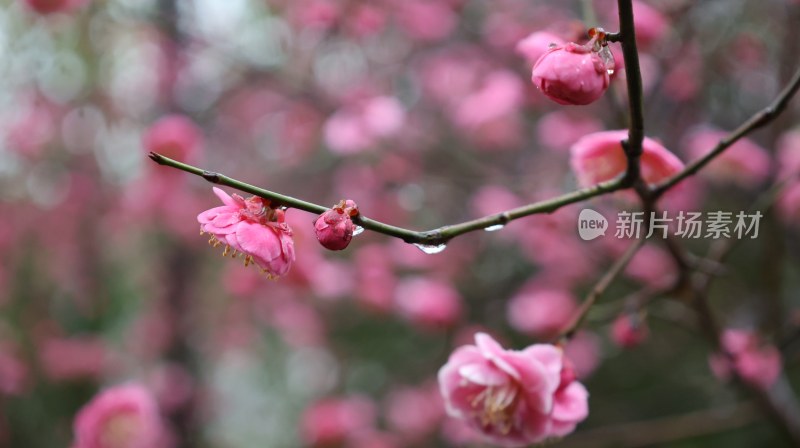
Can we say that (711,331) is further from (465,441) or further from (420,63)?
(420,63)

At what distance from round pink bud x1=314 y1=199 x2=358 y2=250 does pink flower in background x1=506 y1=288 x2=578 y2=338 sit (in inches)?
41.4

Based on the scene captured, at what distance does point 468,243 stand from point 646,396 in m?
0.78

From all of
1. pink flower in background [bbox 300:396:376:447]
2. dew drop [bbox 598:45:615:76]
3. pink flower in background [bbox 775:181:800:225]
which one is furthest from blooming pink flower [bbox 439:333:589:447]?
pink flower in background [bbox 300:396:376:447]

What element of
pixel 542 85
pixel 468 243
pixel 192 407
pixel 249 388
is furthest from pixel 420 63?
pixel 249 388

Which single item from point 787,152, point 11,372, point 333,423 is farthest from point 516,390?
point 11,372

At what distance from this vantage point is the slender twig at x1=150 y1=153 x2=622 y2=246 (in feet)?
1.70

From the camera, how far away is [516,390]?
2.31 feet

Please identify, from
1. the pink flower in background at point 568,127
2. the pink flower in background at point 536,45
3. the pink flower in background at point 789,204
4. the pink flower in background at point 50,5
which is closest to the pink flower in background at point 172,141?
the pink flower in background at point 50,5

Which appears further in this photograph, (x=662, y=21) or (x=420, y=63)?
(x=420, y=63)

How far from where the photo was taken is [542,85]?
1.82ft

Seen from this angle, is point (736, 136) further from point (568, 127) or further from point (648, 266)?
point (648, 266)

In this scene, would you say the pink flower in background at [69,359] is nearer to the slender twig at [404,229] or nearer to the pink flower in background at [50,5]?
the pink flower in background at [50,5]

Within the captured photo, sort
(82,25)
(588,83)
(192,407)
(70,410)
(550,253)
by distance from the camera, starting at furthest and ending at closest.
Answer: (192,407) → (70,410) → (82,25) → (550,253) → (588,83)

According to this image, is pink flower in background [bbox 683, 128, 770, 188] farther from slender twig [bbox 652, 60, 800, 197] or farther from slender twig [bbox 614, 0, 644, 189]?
slender twig [bbox 614, 0, 644, 189]
